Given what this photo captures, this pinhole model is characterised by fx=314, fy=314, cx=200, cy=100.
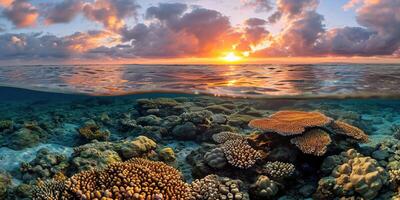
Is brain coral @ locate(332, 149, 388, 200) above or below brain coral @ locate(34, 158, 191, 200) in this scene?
below

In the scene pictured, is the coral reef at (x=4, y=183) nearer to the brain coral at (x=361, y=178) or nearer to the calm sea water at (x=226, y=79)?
the brain coral at (x=361, y=178)

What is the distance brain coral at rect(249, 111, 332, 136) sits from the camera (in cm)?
895

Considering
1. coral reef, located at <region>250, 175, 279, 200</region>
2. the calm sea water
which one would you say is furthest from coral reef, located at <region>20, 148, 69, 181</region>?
the calm sea water

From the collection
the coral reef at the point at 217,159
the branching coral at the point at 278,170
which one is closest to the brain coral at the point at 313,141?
the branching coral at the point at 278,170

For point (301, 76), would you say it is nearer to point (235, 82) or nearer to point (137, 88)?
point (235, 82)

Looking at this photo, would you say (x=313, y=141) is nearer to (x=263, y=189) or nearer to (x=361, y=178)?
(x=361, y=178)

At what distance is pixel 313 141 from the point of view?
28.8 ft

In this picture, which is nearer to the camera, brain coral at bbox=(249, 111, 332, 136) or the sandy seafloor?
the sandy seafloor

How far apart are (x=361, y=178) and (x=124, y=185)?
5339 mm

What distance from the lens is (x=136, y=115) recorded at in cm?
1923

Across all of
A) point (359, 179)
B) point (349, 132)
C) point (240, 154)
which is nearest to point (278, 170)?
point (240, 154)

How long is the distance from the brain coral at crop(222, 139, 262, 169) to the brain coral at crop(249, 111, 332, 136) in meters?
0.81

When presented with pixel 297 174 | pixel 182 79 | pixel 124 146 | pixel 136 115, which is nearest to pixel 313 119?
pixel 297 174

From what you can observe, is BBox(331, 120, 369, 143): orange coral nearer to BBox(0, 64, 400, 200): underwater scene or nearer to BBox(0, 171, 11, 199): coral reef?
BBox(0, 64, 400, 200): underwater scene
